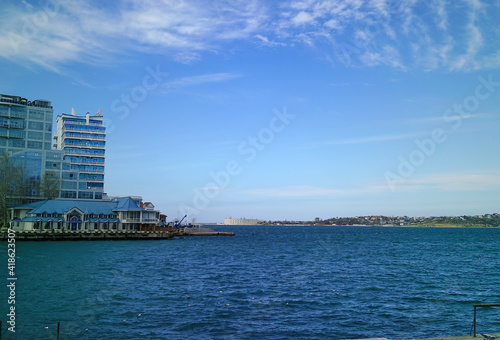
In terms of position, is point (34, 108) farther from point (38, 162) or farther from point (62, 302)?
point (62, 302)

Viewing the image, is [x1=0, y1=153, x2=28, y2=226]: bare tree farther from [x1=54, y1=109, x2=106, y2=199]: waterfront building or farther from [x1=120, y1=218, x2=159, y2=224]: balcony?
[x1=120, y1=218, x2=159, y2=224]: balcony

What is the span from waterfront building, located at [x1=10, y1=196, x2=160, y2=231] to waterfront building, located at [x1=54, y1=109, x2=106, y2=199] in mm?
26907

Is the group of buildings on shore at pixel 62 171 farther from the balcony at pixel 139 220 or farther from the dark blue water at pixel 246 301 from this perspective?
the dark blue water at pixel 246 301

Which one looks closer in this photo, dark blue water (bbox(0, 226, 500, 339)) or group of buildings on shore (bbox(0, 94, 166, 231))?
dark blue water (bbox(0, 226, 500, 339))

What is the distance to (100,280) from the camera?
1662 inches

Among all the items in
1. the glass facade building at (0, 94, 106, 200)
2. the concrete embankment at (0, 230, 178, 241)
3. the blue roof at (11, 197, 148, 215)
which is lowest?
the concrete embankment at (0, 230, 178, 241)

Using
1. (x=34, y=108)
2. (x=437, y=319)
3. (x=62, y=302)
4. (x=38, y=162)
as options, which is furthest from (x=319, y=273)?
(x=34, y=108)

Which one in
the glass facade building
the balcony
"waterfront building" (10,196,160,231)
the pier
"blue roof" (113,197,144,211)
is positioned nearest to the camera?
the pier

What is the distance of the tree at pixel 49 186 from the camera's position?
124m

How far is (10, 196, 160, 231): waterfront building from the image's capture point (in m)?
106

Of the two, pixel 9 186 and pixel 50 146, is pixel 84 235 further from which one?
pixel 50 146

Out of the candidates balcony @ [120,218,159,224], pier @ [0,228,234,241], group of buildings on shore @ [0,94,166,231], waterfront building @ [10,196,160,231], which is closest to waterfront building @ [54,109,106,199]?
group of buildings on shore @ [0,94,166,231]

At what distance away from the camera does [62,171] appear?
13538cm

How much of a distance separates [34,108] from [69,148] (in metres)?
21.4
